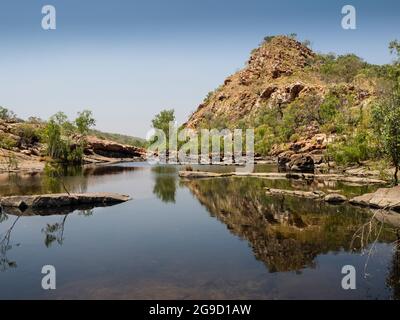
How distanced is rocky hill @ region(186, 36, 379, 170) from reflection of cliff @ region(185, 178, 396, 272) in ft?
153

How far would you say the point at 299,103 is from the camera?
130m

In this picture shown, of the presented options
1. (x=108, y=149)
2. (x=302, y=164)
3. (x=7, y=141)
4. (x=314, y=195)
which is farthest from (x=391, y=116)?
(x=108, y=149)

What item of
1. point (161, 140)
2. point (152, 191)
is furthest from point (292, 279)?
point (161, 140)

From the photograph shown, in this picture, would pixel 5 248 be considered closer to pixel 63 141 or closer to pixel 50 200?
pixel 50 200

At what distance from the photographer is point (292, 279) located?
17.7 m

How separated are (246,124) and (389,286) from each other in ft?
437

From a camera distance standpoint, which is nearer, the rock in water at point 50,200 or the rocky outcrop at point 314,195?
the rock in water at point 50,200

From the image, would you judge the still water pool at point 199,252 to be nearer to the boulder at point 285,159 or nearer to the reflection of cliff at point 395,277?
the reflection of cliff at point 395,277

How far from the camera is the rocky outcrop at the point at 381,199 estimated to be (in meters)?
32.1

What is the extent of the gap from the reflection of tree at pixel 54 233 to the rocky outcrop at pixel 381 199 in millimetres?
26594

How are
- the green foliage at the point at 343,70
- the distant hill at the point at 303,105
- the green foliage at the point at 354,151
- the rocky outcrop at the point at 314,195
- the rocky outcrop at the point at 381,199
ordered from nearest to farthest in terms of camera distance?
1. the rocky outcrop at the point at 381,199
2. the rocky outcrop at the point at 314,195
3. the green foliage at the point at 354,151
4. the distant hill at the point at 303,105
5. the green foliage at the point at 343,70

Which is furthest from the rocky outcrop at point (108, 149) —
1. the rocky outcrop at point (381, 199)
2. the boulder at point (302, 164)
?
the rocky outcrop at point (381, 199)

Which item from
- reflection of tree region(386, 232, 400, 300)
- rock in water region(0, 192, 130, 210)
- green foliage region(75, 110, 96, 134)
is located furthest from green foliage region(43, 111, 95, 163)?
reflection of tree region(386, 232, 400, 300)

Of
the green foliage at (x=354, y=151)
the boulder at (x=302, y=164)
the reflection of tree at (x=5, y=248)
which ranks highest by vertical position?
the green foliage at (x=354, y=151)
